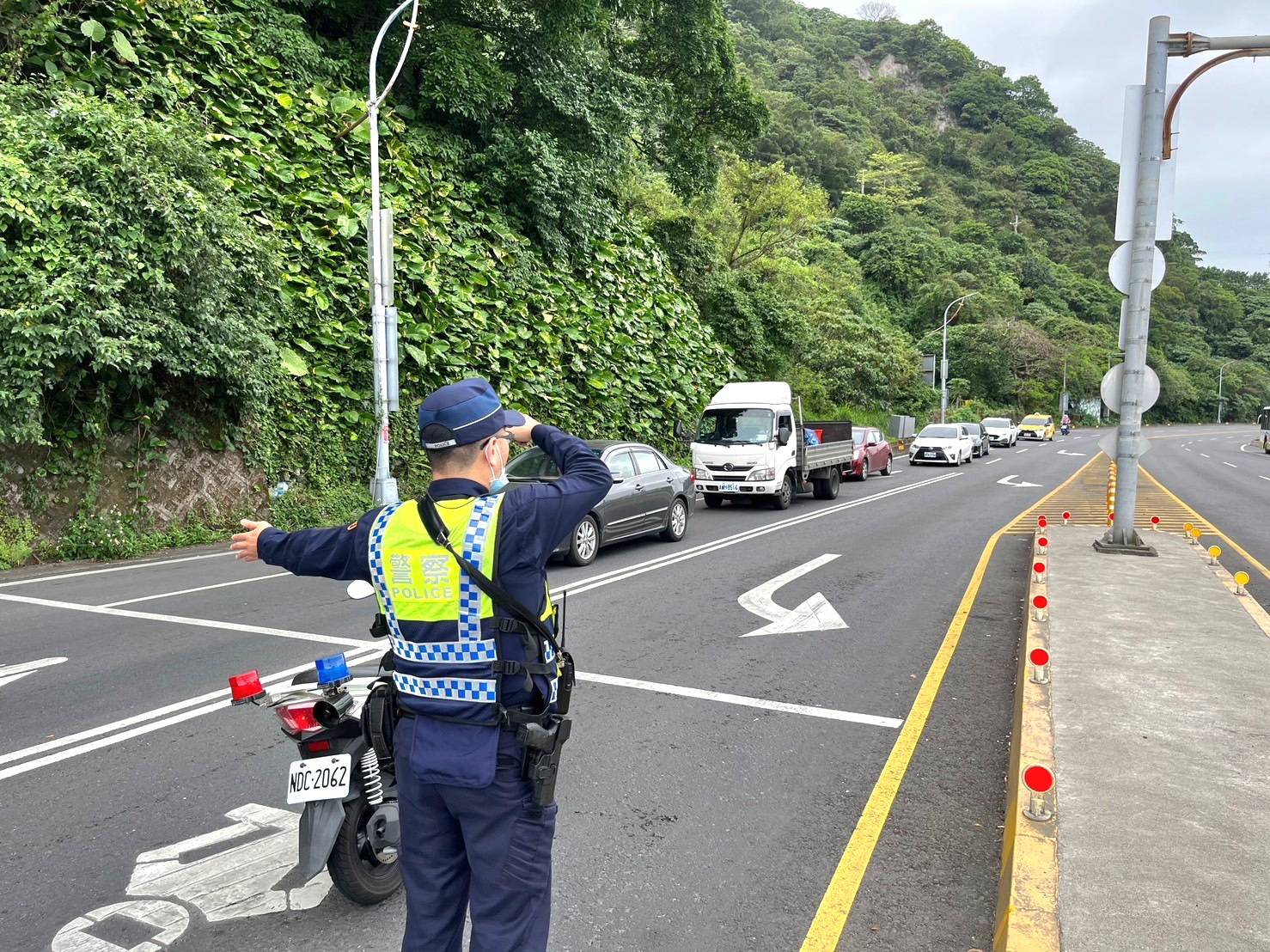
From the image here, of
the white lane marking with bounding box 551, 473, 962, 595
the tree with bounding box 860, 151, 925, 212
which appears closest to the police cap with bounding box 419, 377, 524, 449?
the white lane marking with bounding box 551, 473, 962, 595

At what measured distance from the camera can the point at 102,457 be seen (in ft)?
40.7

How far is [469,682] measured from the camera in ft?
7.68

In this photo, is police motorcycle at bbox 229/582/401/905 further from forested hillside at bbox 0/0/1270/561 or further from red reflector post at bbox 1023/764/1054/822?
forested hillside at bbox 0/0/1270/561

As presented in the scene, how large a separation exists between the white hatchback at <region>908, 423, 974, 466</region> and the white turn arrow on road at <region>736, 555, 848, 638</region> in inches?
978

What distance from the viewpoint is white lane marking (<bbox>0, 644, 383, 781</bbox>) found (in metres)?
4.74

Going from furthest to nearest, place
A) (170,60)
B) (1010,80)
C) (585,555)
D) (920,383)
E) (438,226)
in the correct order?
(1010,80), (920,383), (438,226), (170,60), (585,555)

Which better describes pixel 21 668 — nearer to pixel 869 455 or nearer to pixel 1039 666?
pixel 1039 666

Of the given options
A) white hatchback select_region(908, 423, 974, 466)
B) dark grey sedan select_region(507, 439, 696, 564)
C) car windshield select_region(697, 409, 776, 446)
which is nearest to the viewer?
dark grey sedan select_region(507, 439, 696, 564)

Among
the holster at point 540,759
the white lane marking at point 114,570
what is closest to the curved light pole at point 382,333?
the white lane marking at point 114,570

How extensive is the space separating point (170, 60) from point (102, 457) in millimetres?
8081

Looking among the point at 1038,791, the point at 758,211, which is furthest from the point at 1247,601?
the point at 758,211

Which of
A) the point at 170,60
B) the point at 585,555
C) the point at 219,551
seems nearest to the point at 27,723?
the point at 585,555

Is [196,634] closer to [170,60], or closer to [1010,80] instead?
[170,60]

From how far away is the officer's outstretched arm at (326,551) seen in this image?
255cm
